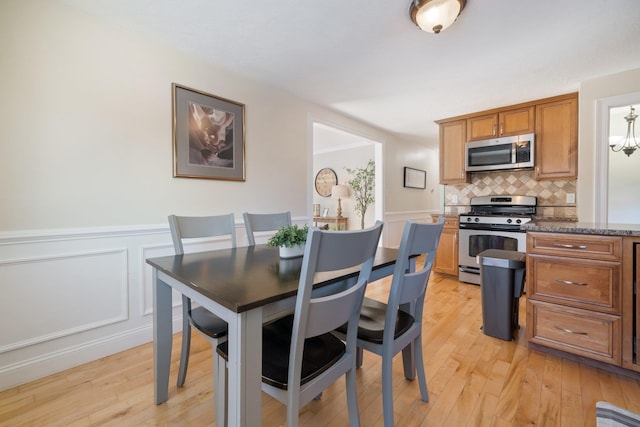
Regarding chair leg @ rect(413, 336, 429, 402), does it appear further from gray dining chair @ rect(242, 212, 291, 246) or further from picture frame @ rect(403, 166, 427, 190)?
picture frame @ rect(403, 166, 427, 190)

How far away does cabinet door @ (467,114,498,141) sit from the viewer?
360 centimetres

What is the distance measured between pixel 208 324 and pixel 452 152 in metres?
3.85

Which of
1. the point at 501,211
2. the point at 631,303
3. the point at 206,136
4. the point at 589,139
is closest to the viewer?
the point at 631,303

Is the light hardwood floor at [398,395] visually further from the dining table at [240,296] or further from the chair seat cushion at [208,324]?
the chair seat cushion at [208,324]

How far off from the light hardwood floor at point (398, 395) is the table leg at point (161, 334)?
12 centimetres

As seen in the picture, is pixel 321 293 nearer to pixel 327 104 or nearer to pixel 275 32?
pixel 275 32

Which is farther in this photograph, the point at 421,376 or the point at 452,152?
the point at 452,152

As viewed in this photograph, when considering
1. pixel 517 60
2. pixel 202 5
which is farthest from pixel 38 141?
pixel 517 60

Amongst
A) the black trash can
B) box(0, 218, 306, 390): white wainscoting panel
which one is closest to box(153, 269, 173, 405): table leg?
box(0, 218, 306, 390): white wainscoting panel

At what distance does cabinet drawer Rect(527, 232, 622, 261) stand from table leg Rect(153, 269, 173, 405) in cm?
234

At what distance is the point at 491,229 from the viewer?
3.27m

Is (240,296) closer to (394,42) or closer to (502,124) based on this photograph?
(394,42)

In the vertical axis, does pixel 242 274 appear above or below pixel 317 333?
above

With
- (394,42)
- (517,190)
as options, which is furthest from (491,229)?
(394,42)
